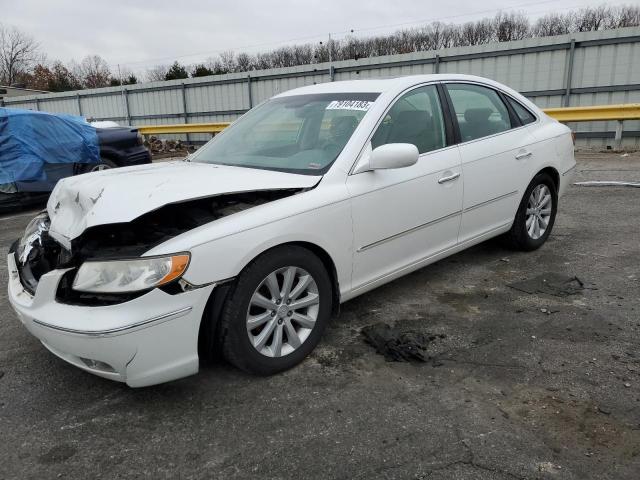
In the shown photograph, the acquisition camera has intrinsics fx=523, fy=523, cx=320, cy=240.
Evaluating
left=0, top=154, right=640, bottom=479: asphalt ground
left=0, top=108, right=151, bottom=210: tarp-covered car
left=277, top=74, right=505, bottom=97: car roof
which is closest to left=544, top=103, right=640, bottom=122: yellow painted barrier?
left=277, top=74, right=505, bottom=97: car roof

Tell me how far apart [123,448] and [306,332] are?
113 cm

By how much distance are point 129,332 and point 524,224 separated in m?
3.70

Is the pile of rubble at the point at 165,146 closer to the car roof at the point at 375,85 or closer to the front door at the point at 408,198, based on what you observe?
the car roof at the point at 375,85

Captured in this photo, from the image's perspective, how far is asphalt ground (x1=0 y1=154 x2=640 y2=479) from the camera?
2232 millimetres

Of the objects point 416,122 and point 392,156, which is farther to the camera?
point 416,122

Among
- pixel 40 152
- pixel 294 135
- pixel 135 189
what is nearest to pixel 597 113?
pixel 294 135

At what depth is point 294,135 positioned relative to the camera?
3.66m

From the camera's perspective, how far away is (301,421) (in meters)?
2.53

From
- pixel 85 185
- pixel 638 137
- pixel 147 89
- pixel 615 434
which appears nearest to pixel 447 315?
pixel 615 434

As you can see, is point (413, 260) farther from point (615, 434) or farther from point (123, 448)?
point (123, 448)

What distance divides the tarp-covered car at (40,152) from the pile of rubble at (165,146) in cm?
855

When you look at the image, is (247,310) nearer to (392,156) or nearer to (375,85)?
(392,156)

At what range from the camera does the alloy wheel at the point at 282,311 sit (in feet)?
9.18

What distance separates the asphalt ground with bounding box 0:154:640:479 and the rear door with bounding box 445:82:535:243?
0.75 metres
